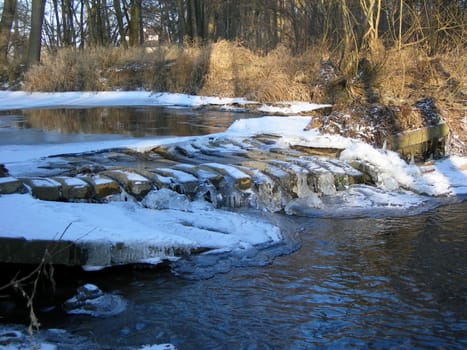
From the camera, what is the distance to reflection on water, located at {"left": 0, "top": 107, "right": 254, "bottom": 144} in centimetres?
835

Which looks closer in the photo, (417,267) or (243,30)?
(417,267)

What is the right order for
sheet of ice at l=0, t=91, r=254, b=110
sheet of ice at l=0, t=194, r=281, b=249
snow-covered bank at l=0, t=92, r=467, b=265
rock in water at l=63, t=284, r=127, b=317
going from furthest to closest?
sheet of ice at l=0, t=91, r=254, b=110 → snow-covered bank at l=0, t=92, r=467, b=265 → sheet of ice at l=0, t=194, r=281, b=249 → rock in water at l=63, t=284, r=127, b=317

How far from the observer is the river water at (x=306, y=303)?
10.4ft

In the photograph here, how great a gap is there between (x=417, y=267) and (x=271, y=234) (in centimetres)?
136

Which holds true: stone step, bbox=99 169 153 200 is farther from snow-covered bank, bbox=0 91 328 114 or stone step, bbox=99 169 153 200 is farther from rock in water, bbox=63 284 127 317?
snow-covered bank, bbox=0 91 328 114

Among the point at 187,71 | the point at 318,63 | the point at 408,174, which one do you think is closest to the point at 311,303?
the point at 408,174

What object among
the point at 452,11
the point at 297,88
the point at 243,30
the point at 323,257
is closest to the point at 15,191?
the point at 323,257

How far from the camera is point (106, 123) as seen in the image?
10.1 m

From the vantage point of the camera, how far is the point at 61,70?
18219 mm

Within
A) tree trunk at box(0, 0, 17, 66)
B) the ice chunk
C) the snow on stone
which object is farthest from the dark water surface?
tree trunk at box(0, 0, 17, 66)

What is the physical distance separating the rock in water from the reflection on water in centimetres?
441

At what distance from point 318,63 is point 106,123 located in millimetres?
7520

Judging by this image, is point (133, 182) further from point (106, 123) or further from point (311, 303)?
point (106, 123)

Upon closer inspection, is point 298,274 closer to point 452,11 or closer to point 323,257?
point 323,257
